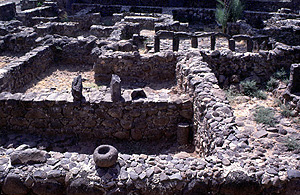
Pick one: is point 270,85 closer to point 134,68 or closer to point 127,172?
point 134,68

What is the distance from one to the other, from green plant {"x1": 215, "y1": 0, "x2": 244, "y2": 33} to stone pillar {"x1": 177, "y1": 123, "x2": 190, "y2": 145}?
11.0m

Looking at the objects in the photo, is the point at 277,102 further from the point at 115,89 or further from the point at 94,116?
the point at 94,116

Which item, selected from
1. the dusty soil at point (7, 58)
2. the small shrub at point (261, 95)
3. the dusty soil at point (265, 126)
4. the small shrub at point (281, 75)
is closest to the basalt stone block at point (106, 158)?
the dusty soil at point (265, 126)

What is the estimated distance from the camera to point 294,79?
27.6 feet

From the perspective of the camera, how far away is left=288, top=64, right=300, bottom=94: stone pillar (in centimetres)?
831

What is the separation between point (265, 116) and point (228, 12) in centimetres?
1090

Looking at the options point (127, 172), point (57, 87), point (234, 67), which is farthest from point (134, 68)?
point (127, 172)

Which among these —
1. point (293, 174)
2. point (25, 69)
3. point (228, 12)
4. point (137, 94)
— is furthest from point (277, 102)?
point (228, 12)

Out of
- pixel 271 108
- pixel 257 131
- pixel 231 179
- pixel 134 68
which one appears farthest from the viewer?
pixel 134 68

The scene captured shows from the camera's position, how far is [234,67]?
33.4 ft

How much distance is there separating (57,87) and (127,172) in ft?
19.9

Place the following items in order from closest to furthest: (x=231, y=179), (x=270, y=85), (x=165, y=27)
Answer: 1. (x=231, y=179)
2. (x=270, y=85)
3. (x=165, y=27)

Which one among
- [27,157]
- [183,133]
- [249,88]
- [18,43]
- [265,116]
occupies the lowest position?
[183,133]

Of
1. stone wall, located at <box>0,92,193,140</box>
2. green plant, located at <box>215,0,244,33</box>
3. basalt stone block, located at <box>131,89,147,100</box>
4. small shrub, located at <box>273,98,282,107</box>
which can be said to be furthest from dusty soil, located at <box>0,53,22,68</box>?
green plant, located at <box>215,0,244,33</box>
